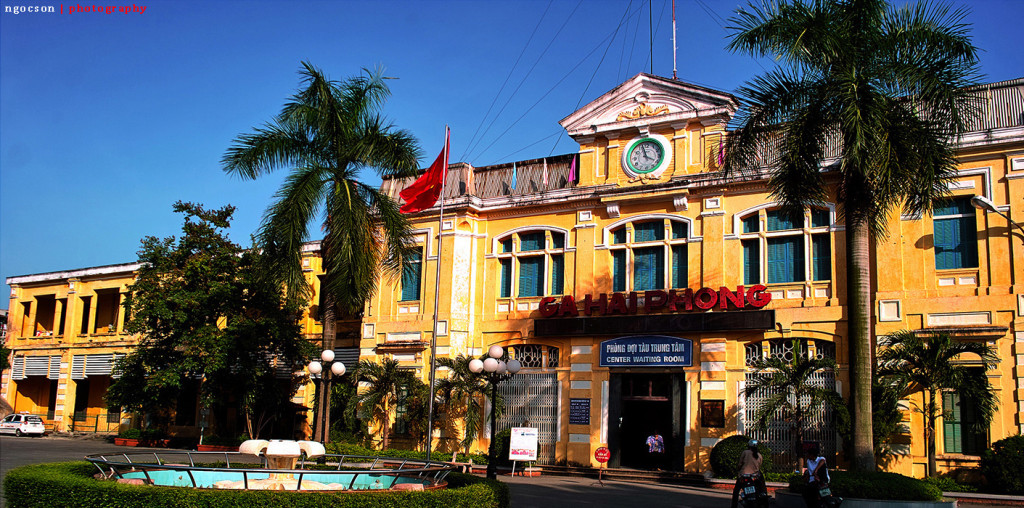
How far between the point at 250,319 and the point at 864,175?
22.4 metres

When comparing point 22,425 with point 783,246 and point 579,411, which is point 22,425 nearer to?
point 579,411

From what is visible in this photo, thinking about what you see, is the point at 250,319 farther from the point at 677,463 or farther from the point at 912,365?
the point at 912,365

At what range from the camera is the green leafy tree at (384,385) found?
27344mm

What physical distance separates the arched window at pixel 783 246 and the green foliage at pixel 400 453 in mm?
9890

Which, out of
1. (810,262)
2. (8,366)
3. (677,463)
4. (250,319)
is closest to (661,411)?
(677,463)

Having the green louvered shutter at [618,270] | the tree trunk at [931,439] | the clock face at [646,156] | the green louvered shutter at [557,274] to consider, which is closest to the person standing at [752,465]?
the tree trunk at [931,439]

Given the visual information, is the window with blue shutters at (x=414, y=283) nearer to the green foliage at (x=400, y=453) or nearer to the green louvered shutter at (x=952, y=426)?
the green foliage at (x=400, y=453)

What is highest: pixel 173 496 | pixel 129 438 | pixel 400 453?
pixel 173 496

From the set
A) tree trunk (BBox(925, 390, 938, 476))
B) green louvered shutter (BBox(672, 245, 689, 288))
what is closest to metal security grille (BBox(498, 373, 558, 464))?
green louvered shutter (BBox(672, 245, 689, 288))

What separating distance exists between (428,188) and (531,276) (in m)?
5.03

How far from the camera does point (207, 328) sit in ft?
99.4

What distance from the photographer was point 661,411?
2602cm

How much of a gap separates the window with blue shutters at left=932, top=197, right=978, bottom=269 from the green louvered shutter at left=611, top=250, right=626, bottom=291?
879cm

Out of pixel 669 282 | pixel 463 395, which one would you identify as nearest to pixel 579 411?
pixel 463 395
